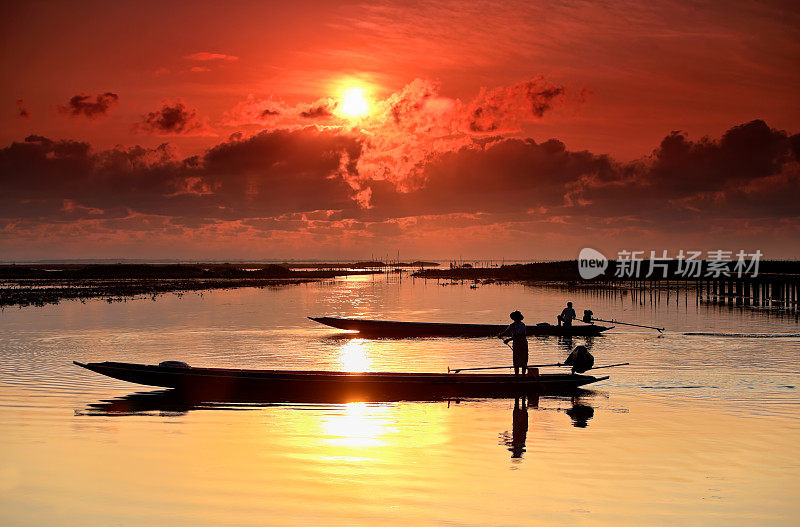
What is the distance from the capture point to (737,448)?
13.2 m

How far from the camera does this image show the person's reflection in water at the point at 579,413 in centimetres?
1553

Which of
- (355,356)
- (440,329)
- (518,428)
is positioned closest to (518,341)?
(518,428)

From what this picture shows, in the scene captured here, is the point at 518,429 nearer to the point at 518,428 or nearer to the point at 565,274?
the point at 518,428

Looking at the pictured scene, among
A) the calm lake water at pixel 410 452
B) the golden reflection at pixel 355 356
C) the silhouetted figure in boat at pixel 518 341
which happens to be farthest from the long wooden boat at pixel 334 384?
the golden reflection at pixel 355 356

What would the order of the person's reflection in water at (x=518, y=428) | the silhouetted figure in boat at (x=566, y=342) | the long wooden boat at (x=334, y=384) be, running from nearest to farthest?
the person's reflection in water at (x=518, y=428), the long wooden boat at (x=334, y=384), the silhouetted figure in boat at (x=566, y=342)

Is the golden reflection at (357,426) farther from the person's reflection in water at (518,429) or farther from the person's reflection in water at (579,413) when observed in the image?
the person's reflection in water at (579,413)

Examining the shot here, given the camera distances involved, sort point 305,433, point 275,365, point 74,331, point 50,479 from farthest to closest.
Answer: point 74,331
point 275,365
point 305,433
point 50,479

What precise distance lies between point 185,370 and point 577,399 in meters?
9.90

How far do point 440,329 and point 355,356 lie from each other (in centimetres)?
741

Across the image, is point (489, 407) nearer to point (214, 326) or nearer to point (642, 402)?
point (642, 402)

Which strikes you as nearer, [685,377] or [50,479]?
[50,479]

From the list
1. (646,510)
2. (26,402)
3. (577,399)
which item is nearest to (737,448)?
(646,510)

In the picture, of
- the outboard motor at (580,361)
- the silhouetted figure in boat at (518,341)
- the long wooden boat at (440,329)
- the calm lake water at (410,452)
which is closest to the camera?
the calm lake water at (410,452)

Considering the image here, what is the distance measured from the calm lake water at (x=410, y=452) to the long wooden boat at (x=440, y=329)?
6.93 metres
